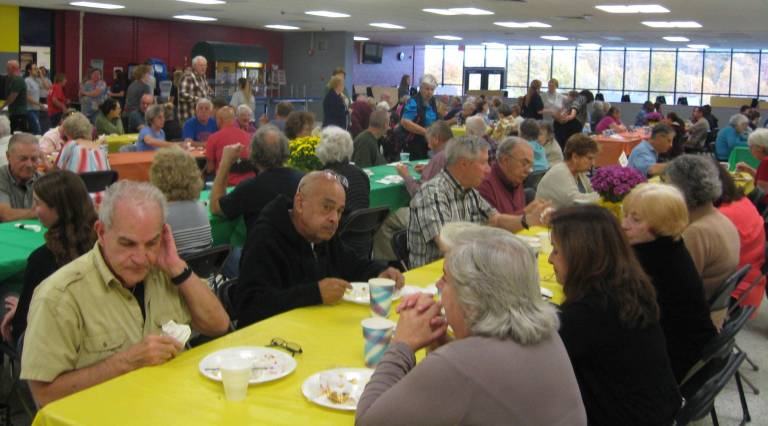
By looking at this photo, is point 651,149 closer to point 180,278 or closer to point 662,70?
point 180,278

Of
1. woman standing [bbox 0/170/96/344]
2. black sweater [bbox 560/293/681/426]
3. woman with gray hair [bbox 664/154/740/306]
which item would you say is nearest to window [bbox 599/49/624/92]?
woman with gray hair [bbox 664/154/740/306]

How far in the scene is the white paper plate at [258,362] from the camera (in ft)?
7.06

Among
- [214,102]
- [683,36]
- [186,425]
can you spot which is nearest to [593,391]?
[186,425]

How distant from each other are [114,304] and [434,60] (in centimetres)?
2820

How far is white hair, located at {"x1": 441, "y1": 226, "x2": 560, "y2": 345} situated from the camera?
5.53 ft

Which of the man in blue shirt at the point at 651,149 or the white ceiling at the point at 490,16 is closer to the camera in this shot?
the man in blue shirt at the point at 651,149

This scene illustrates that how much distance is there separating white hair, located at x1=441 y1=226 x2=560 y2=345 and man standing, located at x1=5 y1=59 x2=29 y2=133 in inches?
489

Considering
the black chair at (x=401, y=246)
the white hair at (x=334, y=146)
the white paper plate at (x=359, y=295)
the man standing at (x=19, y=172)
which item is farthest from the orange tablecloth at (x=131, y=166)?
the white paper plate at (x=359, y=295)

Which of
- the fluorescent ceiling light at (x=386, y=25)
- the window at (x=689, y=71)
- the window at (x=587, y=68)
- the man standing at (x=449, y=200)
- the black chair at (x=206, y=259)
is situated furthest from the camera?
the window at (x=587, y=68)

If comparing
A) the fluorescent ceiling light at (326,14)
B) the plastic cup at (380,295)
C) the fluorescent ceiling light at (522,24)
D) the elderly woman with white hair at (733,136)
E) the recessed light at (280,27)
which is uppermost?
the recessed light at (280,27)

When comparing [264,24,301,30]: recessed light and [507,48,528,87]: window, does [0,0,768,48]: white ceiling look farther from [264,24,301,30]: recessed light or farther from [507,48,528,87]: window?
[507,48,528,87]: window

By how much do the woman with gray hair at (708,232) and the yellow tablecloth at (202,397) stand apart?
2.02 m

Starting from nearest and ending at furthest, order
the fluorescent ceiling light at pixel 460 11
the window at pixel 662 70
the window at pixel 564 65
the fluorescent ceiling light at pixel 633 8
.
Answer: the fluorescent ceiling light at pixel 633 8
the fluorescent ceiling light at pixel 460 11
the window at pixel 662 70
the window at pixel 564 65

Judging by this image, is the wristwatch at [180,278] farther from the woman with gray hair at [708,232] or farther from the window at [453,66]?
the window at [453,66]
